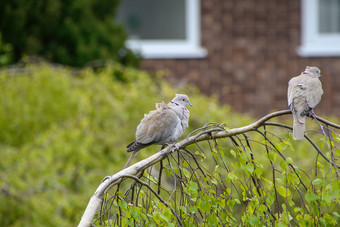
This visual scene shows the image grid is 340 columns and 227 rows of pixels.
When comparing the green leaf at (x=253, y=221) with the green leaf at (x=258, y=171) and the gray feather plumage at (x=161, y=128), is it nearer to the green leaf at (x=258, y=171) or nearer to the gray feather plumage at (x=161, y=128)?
the green leaf at (x=258, y=171)

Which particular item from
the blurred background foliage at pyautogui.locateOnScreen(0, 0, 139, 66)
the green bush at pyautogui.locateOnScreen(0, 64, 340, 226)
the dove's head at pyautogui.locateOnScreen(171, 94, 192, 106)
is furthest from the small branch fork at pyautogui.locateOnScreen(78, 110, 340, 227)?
the blurred background foliage at pyautogui.locateOnScreen(0, 0, 139, 66)

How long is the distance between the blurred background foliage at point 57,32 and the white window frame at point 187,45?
72.7 inches

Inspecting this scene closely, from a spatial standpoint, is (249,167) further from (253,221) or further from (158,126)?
(158,126)

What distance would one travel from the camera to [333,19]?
425 inches

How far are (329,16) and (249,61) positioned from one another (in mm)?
1767

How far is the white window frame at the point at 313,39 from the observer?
33.9 ft

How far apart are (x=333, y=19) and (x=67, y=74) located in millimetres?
5936

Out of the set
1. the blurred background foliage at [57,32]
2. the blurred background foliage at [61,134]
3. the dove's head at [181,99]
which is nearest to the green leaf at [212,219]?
the dove's head at [181,99]

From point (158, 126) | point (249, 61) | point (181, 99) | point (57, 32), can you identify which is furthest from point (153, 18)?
point (158, 126)

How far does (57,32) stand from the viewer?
26.5ft

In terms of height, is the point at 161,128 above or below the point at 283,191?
above

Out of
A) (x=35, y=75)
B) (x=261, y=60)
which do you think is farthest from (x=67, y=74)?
(x=261, y=60)

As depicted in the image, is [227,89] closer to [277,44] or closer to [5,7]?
[277,44]

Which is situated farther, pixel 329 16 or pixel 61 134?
pixel 329 16
